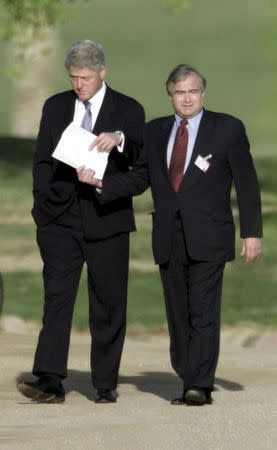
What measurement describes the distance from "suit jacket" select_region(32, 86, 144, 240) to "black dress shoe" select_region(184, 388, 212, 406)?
0.86 m

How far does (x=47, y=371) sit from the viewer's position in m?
9.39

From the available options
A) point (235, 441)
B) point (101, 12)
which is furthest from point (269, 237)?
point (101, 12)

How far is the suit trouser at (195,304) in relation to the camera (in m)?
9.20

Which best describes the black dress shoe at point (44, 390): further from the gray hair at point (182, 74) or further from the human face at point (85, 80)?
the gray hair at point (182, 74)

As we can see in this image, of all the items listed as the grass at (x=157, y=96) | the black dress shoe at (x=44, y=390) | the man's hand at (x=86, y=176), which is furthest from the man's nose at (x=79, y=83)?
the grass at (x=157, y=96)

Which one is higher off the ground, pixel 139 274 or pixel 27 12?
pixel 27 12

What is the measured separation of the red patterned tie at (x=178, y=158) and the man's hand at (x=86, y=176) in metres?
0.39

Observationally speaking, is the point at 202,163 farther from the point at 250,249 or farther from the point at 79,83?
the point at 79,83

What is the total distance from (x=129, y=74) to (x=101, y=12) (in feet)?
46.1

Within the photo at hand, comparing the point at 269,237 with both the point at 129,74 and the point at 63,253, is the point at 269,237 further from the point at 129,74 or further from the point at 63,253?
the point at 129,74

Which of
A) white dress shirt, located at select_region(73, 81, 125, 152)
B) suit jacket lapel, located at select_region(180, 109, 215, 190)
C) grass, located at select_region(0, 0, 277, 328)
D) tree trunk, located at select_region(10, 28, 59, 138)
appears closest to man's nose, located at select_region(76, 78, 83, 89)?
white dress shirt, located at select_region(73, 81, 125, 152)

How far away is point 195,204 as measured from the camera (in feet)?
30.2

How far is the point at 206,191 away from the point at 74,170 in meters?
0.67

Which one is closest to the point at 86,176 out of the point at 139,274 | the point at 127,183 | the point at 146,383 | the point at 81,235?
the point at 127,183
